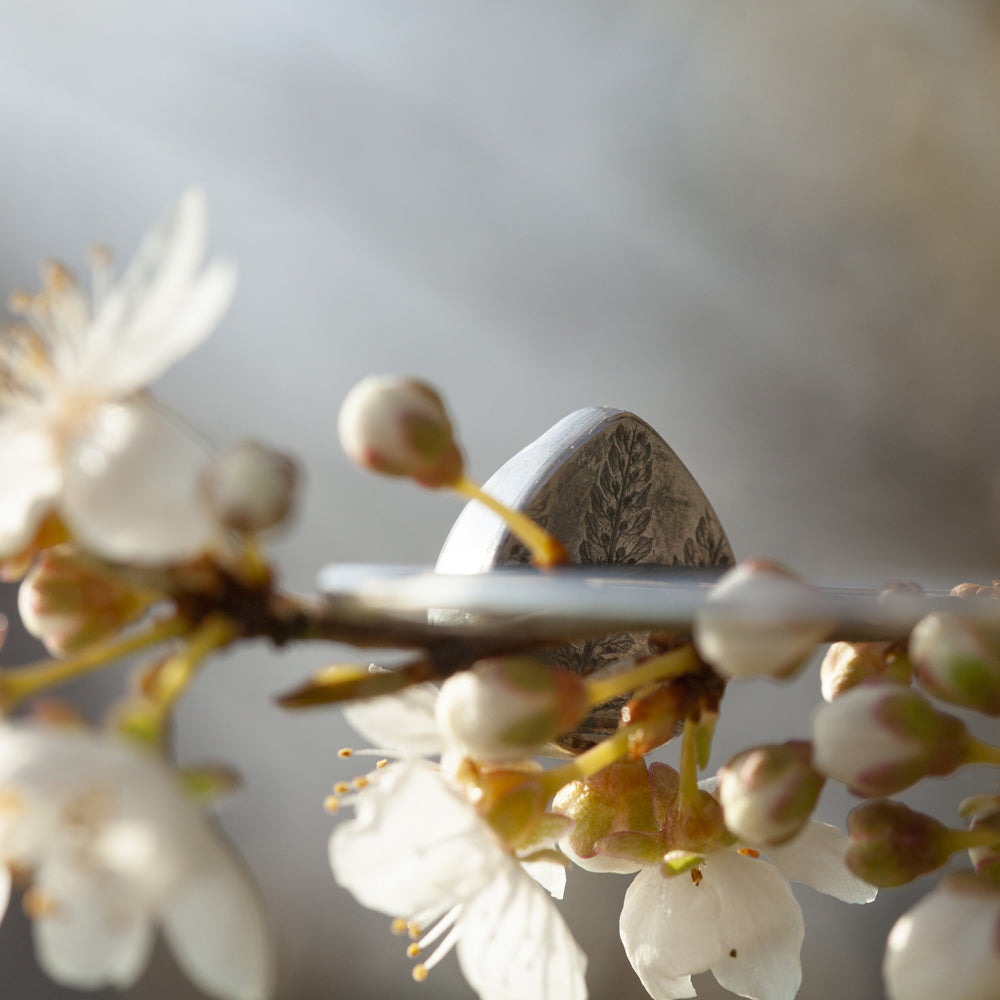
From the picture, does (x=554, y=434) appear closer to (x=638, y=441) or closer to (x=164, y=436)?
(x=638, y=441)

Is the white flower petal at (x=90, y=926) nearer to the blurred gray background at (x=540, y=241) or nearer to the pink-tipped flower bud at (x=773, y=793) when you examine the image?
the pink-tipped flower bud at (x=773, y=793)

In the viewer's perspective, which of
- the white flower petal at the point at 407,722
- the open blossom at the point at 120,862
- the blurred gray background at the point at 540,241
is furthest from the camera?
the blurred gray background at the point at 540,241

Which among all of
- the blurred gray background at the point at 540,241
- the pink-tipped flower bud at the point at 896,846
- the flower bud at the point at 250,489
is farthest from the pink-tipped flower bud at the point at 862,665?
the blurred gray background at the point at 540,241

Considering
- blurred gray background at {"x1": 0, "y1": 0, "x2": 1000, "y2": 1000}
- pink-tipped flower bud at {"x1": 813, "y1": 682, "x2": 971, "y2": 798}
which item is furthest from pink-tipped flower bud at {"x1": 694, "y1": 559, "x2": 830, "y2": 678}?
blurred gray background at {"x1": 0, "y1": 0, "x2": 1000, "y2": 1000}

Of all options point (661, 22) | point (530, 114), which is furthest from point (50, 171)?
point (661, 22)

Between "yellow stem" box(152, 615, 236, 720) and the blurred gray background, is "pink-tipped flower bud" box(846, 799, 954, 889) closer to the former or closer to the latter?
"yellow stem" box(152, 615, 236, 720)
